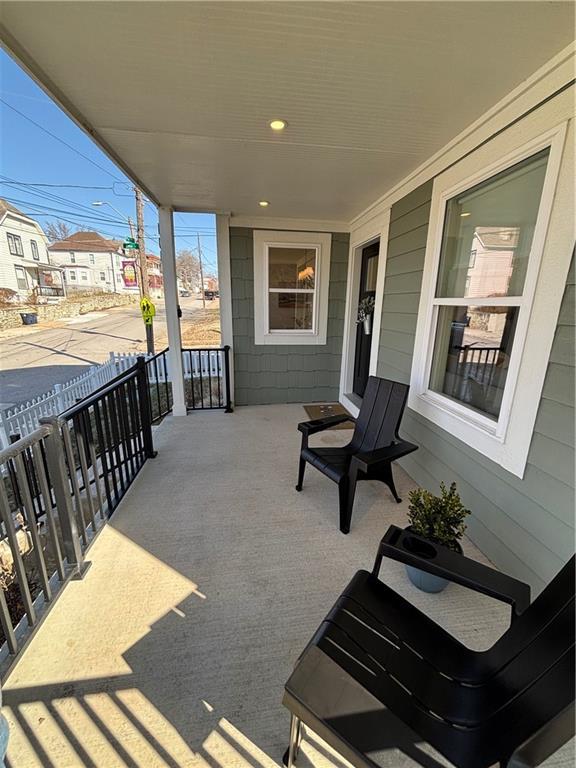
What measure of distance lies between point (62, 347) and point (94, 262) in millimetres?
3635

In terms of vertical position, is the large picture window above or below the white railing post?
above

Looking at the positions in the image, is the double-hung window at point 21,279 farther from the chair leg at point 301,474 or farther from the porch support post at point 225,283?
the chair leg at point 301,474

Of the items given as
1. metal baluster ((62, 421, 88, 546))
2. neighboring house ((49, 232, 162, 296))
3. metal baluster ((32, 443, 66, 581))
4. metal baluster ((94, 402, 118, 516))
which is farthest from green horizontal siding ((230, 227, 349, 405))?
neighboring house ((49, 232, 162, 296))

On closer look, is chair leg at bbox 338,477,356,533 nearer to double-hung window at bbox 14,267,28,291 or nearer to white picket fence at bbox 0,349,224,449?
white picket fence at bbox 0,349,224,449

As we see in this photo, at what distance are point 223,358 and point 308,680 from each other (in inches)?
149

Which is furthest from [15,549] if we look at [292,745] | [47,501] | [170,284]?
[170,284]

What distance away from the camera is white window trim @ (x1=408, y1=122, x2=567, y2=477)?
1.51 meters

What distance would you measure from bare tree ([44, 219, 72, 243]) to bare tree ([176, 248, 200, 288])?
4.71 m

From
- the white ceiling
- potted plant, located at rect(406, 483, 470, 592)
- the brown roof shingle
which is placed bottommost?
potted plant, located at rect(406, 483, 470, 592)

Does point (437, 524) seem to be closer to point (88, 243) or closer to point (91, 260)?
point (91, 260)

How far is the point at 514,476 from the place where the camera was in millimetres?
1724

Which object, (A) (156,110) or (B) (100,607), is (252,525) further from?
(A) (156,110)

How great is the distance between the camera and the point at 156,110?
→ 5.94ft

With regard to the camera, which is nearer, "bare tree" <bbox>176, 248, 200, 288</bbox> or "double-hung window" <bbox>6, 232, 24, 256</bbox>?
"double-hung window" <bbox>6, 232, 24, 256</bbox>
